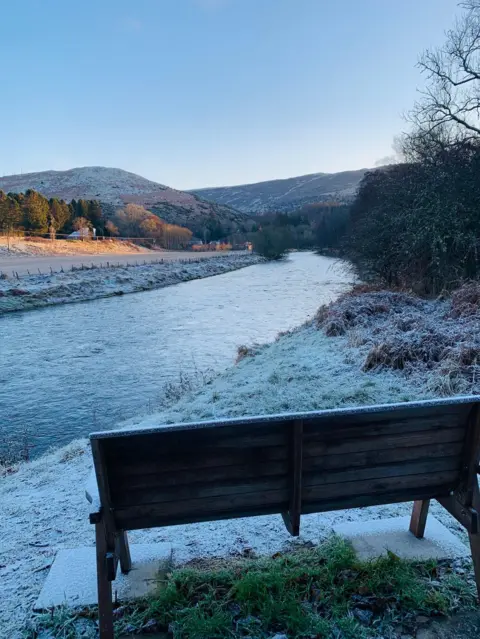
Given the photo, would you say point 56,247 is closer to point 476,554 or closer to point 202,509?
point 202,509

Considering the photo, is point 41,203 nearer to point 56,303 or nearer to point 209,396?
point 56,303

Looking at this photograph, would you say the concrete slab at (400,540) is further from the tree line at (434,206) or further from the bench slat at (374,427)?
the tree line at (434,206)

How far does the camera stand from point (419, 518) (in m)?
3.00

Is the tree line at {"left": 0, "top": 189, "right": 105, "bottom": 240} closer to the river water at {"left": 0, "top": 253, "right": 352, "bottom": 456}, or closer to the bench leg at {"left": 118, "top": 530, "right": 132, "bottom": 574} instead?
the river water at {"left": 0, "top": 253, "right": 352, "bottom": 456}

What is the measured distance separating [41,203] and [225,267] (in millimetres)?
26776

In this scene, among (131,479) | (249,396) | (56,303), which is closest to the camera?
(131,479)

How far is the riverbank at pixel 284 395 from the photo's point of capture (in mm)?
3266

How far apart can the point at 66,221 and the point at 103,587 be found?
227 feet

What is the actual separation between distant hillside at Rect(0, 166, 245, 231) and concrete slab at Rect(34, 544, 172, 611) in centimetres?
11557

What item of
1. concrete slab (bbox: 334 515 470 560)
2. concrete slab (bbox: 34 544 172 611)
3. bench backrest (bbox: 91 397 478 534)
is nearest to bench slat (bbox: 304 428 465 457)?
bench backrest (bbox: 91 397 478 534)

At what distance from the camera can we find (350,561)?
275cm

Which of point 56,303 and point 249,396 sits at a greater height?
point 249,396

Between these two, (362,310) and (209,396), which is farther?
(362,310)

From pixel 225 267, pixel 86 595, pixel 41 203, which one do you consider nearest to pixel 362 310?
pixel 86 595
